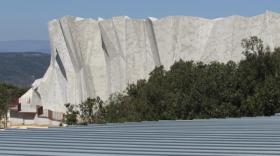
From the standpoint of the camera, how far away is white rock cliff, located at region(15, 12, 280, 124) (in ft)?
158

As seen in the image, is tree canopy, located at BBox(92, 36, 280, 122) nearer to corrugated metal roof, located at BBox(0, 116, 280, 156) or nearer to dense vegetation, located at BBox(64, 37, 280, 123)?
dense vegetation, located at BBox(64, 37, 280, 123)

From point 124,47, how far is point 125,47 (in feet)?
0.35

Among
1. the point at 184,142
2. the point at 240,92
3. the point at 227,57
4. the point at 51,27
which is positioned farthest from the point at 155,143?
the point at 51,27

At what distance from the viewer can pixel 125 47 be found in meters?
50.2

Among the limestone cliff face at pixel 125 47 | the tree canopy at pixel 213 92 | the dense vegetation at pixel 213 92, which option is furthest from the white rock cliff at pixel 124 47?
the tree canopy at pixel 213 92

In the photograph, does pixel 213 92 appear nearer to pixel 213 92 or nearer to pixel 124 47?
pixel 213 92

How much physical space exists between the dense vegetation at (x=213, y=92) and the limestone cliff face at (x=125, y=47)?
74.1 ft

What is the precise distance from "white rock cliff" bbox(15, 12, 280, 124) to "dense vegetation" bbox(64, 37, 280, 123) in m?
22.5

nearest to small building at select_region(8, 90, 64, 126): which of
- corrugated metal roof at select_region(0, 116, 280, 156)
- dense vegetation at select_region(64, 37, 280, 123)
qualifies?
dense vegetation at select_region(64, 37, 280, 123)

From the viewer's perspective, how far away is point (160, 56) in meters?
50.9

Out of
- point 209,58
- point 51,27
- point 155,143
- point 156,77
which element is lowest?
point 155,143

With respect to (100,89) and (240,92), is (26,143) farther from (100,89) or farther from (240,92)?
(100,89)

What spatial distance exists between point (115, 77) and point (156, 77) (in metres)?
25.4

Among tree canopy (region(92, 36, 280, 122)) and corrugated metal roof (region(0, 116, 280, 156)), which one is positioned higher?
tree canopy (region(92, 36, 280, 122))
